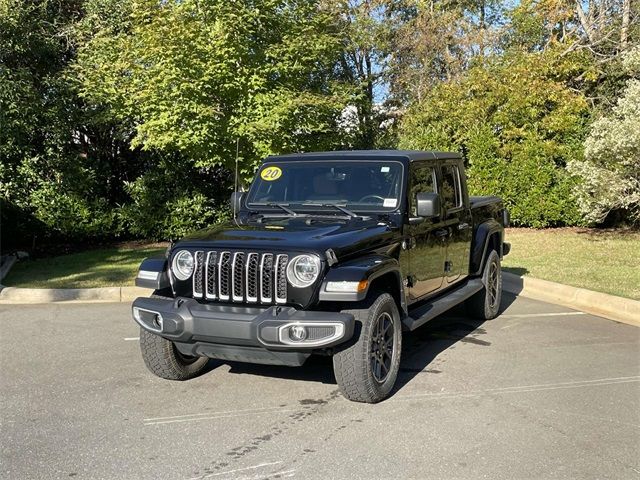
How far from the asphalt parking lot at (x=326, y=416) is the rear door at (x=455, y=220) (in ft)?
2.46

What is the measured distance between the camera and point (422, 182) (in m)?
5.95

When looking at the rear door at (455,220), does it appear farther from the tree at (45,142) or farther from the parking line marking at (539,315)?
the tree at (45,142)

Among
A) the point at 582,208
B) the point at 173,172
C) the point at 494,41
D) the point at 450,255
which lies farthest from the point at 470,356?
the point at 494,41

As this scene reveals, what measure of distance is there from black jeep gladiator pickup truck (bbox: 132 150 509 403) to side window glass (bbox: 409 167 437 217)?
0.01 metres

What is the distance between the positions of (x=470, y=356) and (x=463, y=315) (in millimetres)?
1733

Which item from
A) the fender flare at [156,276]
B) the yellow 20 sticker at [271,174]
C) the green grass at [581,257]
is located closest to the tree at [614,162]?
the green grass at [581,257]

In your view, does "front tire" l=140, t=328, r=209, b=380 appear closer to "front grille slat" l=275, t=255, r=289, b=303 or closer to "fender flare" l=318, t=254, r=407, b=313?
"front grille slat" l=275, t=255, r=289, b=303

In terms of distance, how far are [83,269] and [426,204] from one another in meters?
7.53

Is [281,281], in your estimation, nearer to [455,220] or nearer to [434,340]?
[434,340]

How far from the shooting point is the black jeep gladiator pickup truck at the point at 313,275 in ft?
14.0

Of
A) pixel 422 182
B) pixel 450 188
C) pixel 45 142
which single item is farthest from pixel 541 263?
pixel 45 142

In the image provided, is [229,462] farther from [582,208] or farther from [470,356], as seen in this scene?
[582,208]

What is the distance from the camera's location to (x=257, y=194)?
595 cm

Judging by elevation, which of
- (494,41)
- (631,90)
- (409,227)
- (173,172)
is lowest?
(409,227)
